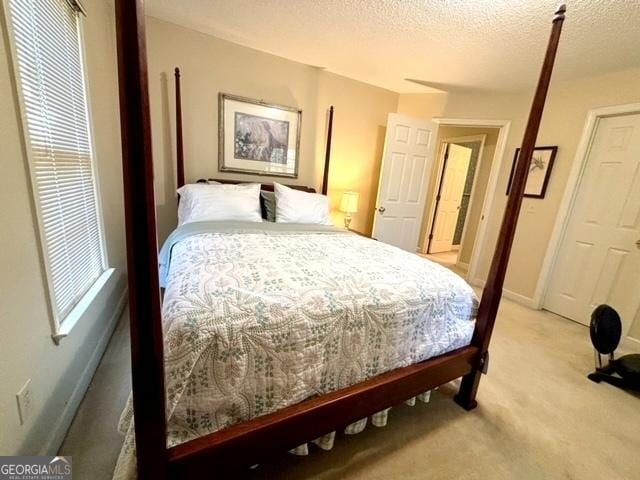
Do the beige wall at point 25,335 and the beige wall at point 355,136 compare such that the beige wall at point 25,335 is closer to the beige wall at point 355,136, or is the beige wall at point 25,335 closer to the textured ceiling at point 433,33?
the textured ceiling at point 433,33

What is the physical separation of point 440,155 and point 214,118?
11.8ft

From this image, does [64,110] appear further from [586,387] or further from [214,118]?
[586,387]

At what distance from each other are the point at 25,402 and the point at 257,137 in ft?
8.75

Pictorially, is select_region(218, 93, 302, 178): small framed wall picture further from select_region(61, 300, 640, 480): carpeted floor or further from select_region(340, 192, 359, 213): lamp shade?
select_region(61, 300, 640, 480): carpeted floor

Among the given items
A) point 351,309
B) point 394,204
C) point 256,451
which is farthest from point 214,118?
point 256,451

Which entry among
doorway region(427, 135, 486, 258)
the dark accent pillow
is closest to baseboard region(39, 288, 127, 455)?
the dark accent pillow

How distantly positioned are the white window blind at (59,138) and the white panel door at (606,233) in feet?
13.4

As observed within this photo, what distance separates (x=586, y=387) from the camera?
184 cm

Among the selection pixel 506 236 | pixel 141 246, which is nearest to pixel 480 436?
pixel 506 236

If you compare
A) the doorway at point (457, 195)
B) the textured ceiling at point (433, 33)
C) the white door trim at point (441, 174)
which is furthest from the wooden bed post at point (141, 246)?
the white door trim at point (441, 174)

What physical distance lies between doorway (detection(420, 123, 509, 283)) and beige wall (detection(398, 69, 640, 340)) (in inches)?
17.4

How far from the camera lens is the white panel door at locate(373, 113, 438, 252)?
128 inches

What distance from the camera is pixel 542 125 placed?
298 centimetres

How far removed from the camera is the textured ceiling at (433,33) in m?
1.80
